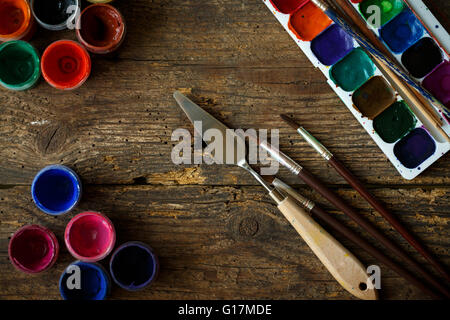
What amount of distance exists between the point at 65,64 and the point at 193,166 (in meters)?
0.36

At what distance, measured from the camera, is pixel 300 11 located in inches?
40.8

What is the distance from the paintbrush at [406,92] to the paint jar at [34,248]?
79 cm

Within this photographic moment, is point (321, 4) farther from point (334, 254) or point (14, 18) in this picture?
point (14, 18)

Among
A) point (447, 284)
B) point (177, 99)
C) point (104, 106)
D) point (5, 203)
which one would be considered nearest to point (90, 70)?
point (104, 106)

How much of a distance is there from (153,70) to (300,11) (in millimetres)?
350

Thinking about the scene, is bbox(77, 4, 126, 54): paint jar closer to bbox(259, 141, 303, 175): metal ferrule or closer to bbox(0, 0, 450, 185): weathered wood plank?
bbox(0, 0, 450, 185): weathered wood plank

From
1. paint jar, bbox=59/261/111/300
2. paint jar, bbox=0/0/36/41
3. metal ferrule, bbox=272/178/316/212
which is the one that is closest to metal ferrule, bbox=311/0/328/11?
metal ferrule, bbox=272/178/316/212

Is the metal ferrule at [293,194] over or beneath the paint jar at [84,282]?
over

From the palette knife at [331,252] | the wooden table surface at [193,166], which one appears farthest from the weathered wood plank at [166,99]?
the palette knife at [331,252]

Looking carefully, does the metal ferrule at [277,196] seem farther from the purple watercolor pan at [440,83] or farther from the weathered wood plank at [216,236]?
the purple watercolor pan at [440,83]

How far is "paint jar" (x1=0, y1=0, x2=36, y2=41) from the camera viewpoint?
1008 millimetres

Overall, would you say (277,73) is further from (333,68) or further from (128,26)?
(128,26)

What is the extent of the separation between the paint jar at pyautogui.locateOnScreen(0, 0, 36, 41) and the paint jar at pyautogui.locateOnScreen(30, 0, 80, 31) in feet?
0.07

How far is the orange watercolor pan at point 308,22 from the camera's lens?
1031 millimetres
